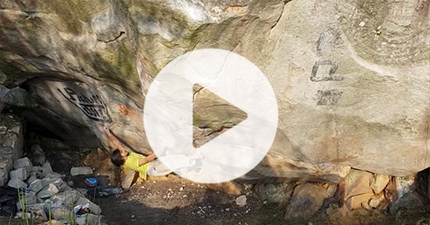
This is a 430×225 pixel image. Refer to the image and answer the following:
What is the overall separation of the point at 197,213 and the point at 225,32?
10.1 feet

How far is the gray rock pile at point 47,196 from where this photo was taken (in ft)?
21.6

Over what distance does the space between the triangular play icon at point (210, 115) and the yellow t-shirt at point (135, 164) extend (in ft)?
4.46

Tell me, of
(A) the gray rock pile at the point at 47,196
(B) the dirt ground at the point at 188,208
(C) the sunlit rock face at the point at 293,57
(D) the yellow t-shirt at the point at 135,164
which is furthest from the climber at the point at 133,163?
(C) the sunlit rock face at the point at 293,57

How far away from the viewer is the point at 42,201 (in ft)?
23.0

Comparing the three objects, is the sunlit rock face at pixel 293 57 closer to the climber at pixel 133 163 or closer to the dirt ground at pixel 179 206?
the dirt ground at pixel 179 206

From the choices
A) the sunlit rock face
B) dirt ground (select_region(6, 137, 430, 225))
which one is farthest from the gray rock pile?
the sunlit rock face

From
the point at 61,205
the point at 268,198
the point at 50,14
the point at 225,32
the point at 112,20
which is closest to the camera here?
the point at 225,32

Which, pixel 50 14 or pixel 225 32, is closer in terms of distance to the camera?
pixel 225 32

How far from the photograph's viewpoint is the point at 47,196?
716 cm

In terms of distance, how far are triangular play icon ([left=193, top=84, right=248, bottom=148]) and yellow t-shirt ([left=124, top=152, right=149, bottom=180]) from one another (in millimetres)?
1358

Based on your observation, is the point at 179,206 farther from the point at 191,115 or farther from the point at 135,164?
the point at 191,115

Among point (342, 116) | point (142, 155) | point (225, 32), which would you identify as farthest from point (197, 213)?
point (225, 32)

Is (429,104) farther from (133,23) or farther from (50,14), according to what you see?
(50,14)

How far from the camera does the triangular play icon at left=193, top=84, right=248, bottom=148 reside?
5830 millimetres
